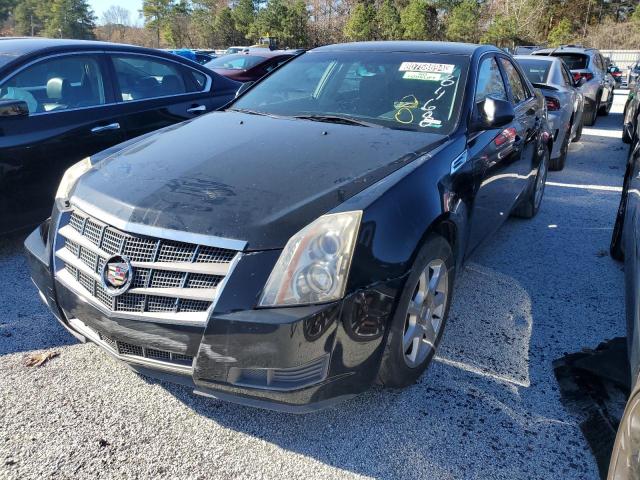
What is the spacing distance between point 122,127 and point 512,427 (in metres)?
3.74

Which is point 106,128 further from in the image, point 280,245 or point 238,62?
point 238,62

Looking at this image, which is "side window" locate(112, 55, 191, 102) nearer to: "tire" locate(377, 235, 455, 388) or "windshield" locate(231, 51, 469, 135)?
"windshield" locate(231, 51, 469, 135)

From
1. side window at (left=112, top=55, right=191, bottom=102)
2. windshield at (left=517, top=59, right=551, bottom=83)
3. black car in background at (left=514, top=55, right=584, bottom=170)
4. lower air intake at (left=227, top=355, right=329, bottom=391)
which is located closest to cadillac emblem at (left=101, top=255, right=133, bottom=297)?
lower air intake at (left=227, top=355, right=329, bottom=391)

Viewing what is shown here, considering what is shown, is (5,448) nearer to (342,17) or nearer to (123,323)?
(123,323)

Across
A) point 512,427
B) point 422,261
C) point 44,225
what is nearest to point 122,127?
point 44,225

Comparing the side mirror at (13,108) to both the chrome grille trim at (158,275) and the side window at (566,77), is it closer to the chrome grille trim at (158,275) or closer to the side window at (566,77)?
the chrome grille trim at (158,275)

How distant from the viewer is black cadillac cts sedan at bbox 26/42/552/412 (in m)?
2.01

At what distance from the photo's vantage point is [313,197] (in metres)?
2.27

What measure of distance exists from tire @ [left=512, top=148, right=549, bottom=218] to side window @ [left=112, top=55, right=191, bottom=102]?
3.41 m

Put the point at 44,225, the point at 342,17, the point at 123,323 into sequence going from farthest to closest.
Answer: the point at 342,17
the point at 44,225
the point at 123,323

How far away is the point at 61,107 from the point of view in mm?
4266

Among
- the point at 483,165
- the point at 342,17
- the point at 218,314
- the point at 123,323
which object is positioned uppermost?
the point at 342,17

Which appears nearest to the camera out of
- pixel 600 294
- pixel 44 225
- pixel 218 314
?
pixel 218 314

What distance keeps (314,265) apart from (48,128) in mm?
3026
